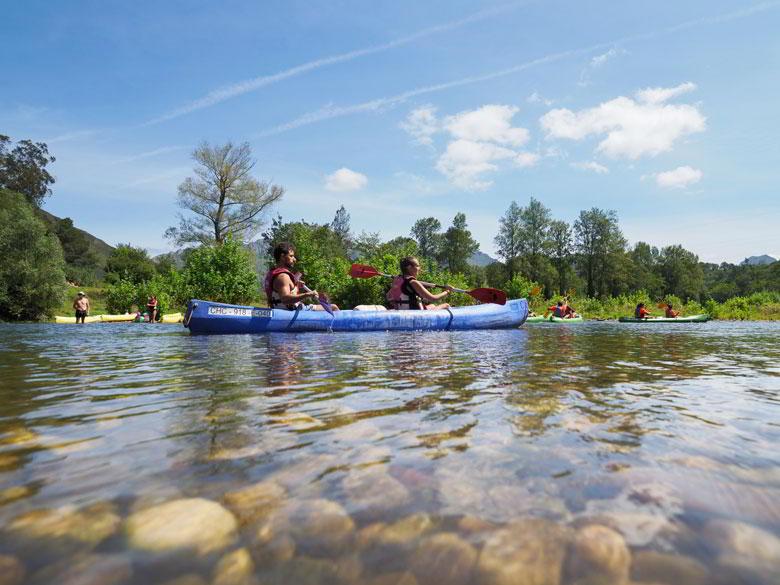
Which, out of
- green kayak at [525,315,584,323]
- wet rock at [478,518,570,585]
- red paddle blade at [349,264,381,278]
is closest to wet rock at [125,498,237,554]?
wet rock at [478,518,570,585]

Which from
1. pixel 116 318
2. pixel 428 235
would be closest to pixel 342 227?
pixel 428 235

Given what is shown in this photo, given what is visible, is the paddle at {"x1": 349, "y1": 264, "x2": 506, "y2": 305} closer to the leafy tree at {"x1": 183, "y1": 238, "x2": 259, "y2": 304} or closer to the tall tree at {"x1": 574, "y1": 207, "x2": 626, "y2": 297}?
the leafy tree at {"x1": 183, "y1": 238, "x2": 259, "y2": 304}

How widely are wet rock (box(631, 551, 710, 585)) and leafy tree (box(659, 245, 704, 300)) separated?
89495mm

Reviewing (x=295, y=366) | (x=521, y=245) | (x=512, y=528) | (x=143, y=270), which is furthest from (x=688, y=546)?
(x=143, y=270)

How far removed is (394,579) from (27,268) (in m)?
34.6

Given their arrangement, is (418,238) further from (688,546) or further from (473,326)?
(688,546)

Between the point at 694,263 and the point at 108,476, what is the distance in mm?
95595

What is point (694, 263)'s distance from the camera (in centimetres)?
8088

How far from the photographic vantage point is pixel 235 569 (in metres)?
1.12

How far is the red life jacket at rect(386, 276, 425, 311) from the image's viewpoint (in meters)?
13.1

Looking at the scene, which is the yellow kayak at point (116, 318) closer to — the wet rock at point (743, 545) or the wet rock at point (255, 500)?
the wet rock at point (255, 500)

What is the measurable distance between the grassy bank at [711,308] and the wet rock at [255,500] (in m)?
35.2

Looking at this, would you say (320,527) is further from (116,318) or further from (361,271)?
(116,318)

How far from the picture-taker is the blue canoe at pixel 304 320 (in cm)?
1068
